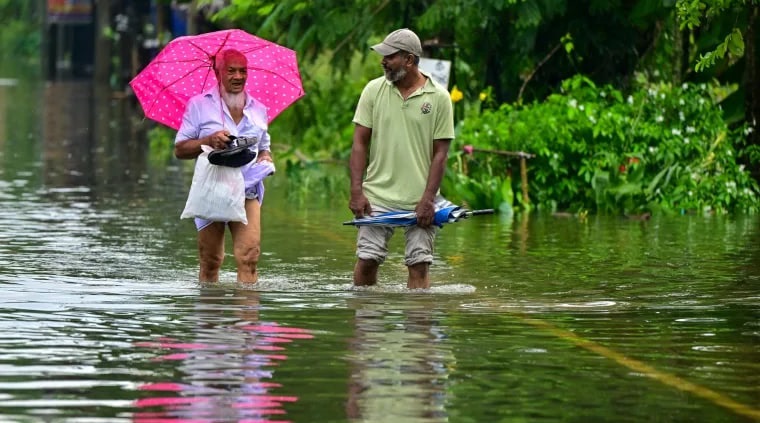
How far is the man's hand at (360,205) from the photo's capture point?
11344 mm

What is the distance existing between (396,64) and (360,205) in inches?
32.8

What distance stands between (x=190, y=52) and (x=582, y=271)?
314 cm

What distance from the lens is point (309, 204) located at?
64.1 feet

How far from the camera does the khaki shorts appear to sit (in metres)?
11.5

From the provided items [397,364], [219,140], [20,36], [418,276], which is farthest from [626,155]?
[20,36]

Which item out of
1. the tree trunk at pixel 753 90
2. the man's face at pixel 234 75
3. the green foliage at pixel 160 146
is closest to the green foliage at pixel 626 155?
the tree trunk at pixel 753 90

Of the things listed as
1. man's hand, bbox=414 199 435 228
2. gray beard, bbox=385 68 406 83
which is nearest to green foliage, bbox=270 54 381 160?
man's hand, bbox=414 199 435 228

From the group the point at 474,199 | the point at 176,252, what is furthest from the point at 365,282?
the point at 474,199

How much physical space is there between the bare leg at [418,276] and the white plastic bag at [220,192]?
3.42ft

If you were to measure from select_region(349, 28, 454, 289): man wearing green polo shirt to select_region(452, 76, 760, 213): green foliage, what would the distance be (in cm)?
715

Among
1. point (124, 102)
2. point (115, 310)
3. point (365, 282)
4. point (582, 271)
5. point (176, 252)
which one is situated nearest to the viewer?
point (115, 310)

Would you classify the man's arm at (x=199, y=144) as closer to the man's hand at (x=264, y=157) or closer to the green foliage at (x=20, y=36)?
the man's hand at (x=264, y=157)

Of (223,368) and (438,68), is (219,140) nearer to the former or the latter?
(223,368)

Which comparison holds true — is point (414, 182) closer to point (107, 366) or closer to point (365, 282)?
point (365, 282)
